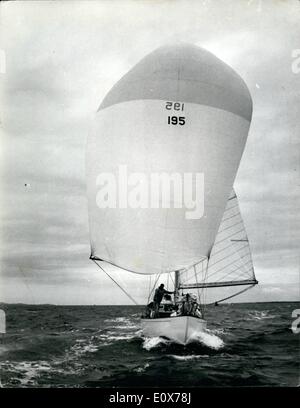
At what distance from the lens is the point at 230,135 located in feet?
40.8

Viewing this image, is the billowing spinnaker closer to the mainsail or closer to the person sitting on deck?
the person sitting on deck

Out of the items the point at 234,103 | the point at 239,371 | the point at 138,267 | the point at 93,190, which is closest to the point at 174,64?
the point at 234,103

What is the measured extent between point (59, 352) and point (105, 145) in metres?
6.15

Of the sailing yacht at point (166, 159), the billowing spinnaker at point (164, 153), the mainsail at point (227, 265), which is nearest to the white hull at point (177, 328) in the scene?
the sailing yacht at point (166, 159)

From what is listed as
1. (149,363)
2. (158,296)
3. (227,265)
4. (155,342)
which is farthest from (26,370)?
(227,265)

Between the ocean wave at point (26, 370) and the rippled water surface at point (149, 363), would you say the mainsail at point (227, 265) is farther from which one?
the ocean wave at point (26, 370)

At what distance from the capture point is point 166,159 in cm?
1157

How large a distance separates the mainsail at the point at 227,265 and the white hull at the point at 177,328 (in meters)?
1.60

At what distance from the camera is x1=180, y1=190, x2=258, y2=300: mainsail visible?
580 inches

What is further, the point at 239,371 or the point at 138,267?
the point at 138,267

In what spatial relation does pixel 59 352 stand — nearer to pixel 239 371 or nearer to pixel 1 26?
pixel 239 371

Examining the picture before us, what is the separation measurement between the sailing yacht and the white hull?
0.13 ft

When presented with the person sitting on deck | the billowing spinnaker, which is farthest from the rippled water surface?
the billowing spinnaker
